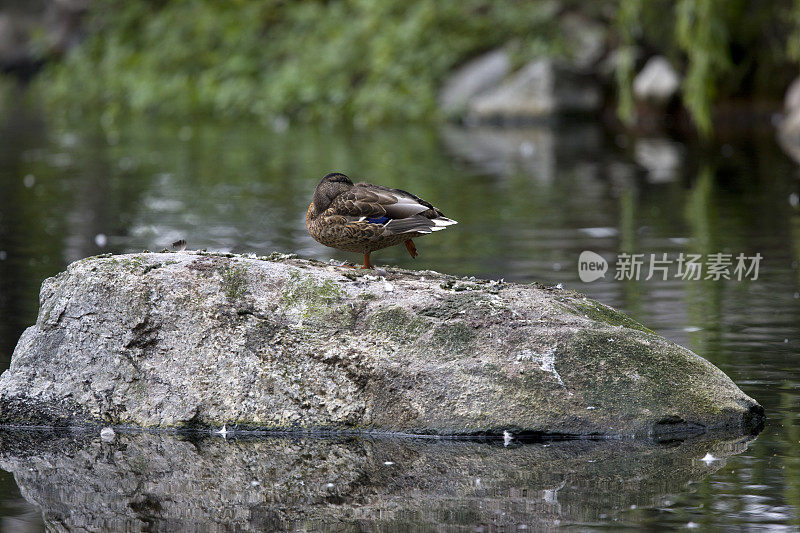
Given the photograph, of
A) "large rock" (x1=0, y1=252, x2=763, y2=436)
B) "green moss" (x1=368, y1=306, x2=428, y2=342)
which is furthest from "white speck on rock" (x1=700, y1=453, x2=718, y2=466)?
"green moss" (x1=368, y1=306, x2=428, y2=342)

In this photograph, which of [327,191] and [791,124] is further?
[791,124]

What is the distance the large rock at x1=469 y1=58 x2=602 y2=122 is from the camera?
28.4 metres

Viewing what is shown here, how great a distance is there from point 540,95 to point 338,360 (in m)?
23.0

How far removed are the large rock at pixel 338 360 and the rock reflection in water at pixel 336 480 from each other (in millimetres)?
166

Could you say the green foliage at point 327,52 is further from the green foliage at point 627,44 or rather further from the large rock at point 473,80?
the green foliage at point 627,44

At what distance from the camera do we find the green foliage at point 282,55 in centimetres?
3095

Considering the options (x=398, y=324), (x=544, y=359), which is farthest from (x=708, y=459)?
(x=398, y=324)

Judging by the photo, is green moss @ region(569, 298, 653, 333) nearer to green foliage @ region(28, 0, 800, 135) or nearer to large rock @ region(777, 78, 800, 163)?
green foliage @ region(28, 0, 800, 135)

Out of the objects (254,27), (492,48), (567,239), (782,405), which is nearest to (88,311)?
(782,405)

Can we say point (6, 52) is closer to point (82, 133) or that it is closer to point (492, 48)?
point (82, 133)

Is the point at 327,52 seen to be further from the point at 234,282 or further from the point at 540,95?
the point at 234,282

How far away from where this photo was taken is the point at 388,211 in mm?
6871

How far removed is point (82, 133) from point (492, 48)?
10.3 m

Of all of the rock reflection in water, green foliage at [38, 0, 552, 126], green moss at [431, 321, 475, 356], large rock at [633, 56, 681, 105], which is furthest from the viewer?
green foliage at [38, 0, 552, 126]
